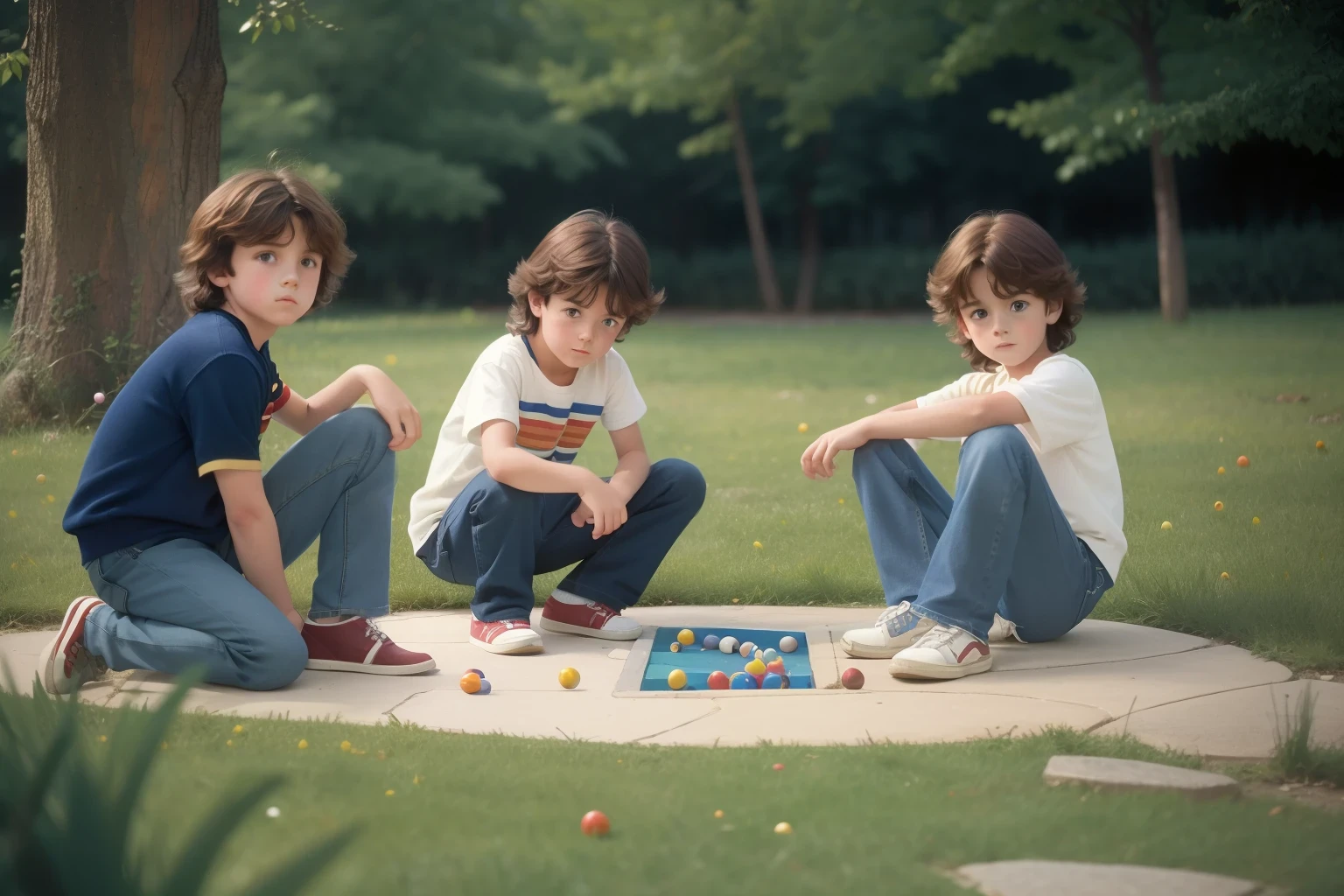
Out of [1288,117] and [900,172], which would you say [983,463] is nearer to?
[1288,117]

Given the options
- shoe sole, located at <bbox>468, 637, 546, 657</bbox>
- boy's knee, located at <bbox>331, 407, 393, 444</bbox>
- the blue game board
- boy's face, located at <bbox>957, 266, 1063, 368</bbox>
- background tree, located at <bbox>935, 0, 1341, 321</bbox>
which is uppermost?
background tree, located at <bbox>935, 0, 1341, 321</bbox>

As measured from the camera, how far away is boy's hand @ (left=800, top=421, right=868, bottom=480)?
396 cm

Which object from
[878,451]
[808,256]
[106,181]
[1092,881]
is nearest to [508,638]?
[878,451]

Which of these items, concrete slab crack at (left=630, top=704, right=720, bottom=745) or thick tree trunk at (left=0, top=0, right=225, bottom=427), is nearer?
concrete slab crack at (left=630, top=704, right=720, bottom=745)

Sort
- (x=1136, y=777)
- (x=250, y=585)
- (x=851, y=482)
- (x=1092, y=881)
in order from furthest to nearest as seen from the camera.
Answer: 1. (x=851, y=482)
2. (x=250, y=585)
3. (x=1136, y=777)
4. (x=1092, y=881)

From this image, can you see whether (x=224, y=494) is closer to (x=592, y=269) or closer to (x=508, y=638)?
(x=508, y=638)

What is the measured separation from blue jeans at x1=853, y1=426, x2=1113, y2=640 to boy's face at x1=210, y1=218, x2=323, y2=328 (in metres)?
1.69

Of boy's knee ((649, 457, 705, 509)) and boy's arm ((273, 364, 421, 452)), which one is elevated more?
boy's arm ((273, 364, 421, 452))

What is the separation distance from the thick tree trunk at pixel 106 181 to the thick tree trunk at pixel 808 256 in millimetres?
20253

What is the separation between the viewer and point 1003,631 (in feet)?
13.7

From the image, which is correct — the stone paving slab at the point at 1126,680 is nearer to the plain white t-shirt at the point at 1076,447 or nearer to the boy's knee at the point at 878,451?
the plain white t-shirt at the point at 1076,447

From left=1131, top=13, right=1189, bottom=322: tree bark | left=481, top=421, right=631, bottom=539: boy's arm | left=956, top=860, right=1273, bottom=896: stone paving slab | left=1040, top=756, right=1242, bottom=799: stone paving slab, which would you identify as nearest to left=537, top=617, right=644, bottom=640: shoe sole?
left=481, top=421, right=631, bottom=539: boy's arm

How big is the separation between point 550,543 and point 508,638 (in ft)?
1.62

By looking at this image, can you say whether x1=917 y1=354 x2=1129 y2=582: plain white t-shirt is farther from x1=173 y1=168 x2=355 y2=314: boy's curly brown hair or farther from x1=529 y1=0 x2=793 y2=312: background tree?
x1=529 y1=0 x2=793 y2=312: background tree
